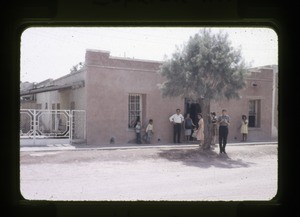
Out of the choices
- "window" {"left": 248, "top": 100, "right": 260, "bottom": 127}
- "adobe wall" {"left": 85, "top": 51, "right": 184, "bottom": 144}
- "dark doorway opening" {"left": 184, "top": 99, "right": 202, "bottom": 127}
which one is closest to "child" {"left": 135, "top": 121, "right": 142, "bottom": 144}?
"adobe wall" {"left": 85, "top": 51, "right": 184, "bottom": 144}

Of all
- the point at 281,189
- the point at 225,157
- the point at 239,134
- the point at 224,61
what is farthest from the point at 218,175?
the point at 239,134

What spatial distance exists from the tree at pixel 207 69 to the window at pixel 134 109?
2.42 metres

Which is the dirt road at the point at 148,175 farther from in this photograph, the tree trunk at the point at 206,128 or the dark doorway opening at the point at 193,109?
the dark doorway opening at the point at 193,109

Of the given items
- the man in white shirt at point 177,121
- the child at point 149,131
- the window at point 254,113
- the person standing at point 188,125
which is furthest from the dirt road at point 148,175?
the window at point 254,113

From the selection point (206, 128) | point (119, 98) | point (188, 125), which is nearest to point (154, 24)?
point (206, 128)

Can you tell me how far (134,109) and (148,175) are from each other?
6.99 m

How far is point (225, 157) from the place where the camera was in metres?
11.8

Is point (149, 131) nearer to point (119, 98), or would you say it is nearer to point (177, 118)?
point (177, 118)

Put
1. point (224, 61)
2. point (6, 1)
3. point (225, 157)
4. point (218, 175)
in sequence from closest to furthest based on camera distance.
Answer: point (6, 1)
point (218, 175)
point (225, 157)
point (224, 61)

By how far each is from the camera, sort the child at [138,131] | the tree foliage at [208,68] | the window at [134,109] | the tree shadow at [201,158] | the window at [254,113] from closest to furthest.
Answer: the tree shadow at [201,158] → the tree foliage at [208,68] → the child at [138,131] → the window at [134,109] → the window at [254,113]

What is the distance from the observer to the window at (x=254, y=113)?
59.5ft

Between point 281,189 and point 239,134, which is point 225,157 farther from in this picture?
point 281,189

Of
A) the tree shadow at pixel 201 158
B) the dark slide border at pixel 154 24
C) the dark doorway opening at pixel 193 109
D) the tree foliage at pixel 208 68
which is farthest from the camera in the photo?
the dark doorway opening at pixel 193 109

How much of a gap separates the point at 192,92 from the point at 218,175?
5.57 m
